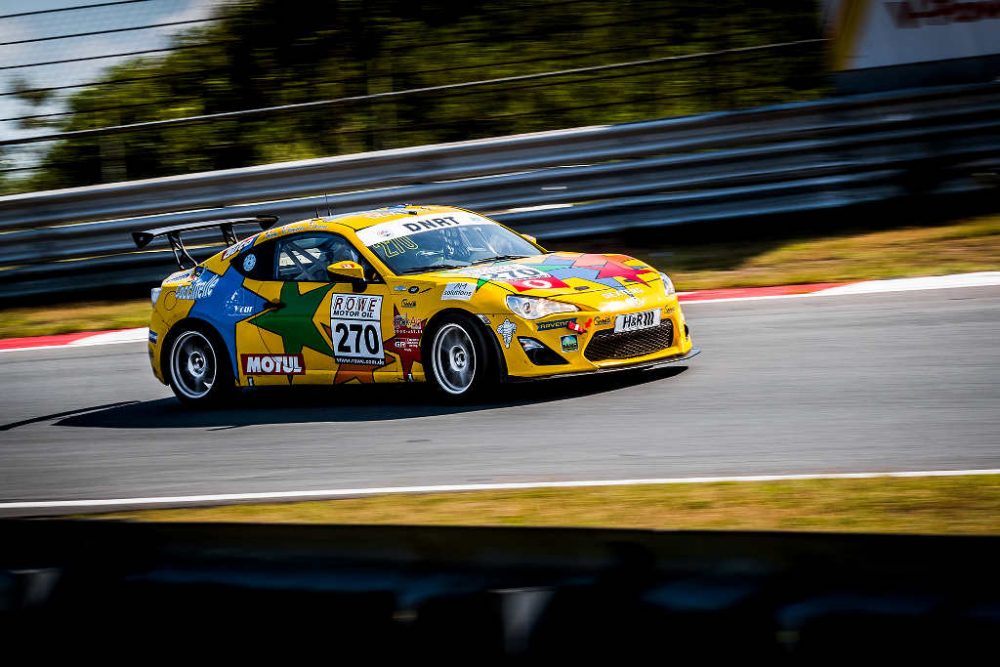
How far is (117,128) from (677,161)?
6575 millimetres

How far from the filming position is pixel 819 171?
13.3m

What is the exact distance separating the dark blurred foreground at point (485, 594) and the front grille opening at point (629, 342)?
4354 millimetres

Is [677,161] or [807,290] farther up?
[677,161]

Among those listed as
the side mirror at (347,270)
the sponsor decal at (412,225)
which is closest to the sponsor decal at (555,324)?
the side mirror at (347,270)

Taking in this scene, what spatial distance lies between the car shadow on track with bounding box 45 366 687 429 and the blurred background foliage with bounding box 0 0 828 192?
20.2 feet

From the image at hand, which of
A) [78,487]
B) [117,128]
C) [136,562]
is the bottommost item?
[78,487]

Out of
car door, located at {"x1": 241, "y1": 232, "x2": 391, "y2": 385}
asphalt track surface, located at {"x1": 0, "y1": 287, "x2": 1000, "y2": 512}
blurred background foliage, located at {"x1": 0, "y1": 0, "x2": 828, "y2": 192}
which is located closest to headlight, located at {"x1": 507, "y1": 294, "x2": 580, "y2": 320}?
asphalt track surface, located at {"x1": 0, "y1": 287, "x2": 1000, "y2": 512}

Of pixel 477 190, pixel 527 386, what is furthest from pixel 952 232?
pixel 527 386

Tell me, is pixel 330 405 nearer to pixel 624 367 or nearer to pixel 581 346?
pixel 581 346

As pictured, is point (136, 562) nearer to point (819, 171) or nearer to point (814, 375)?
point (814, 375)

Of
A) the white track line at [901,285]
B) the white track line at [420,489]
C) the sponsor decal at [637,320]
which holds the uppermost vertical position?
the sponsor decal at [637,320]

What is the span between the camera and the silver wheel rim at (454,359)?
8.36 metres

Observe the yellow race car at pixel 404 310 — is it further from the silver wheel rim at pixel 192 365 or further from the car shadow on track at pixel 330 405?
the car shadow on track at pixel 330 405

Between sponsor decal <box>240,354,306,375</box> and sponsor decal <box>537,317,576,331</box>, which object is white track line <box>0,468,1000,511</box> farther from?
sponsor decal <box>240,354,306,375</box>
